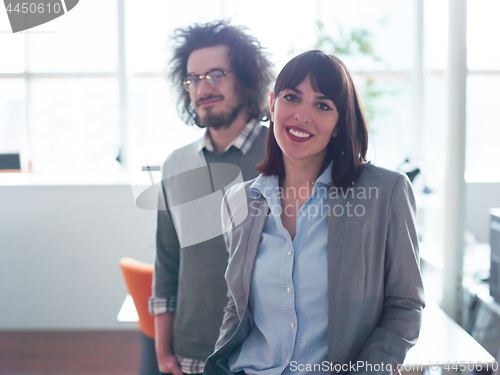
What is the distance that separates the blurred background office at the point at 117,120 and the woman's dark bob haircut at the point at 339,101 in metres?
2.18

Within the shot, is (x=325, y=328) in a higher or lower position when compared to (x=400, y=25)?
lower

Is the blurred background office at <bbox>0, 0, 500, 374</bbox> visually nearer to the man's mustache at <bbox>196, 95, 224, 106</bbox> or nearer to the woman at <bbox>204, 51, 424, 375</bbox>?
the man's mustache at <bbox>196, 95, 224, 106</bbox>

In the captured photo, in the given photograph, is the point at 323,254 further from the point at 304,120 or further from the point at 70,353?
the point at 70,353

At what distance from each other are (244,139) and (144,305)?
942 mm

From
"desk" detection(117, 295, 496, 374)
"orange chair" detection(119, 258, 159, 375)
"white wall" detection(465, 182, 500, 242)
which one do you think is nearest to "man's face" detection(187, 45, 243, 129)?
"orange chair" detection(119, 258, 159, 375)

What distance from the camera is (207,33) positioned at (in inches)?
59.9

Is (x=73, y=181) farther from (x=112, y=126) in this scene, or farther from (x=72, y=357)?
(x=72, y=357)

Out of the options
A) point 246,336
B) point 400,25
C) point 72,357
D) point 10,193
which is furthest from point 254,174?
point 400,25

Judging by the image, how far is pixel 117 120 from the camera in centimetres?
370

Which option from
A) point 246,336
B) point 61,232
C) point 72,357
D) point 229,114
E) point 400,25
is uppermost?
point 400,25

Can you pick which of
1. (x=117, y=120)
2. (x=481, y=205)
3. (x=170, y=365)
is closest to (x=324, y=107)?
(x=170, y=365)

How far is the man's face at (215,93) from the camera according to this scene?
4.73ft

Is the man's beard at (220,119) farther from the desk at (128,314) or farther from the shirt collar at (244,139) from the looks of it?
the desk at (128,314)

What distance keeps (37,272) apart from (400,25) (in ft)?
12.3
